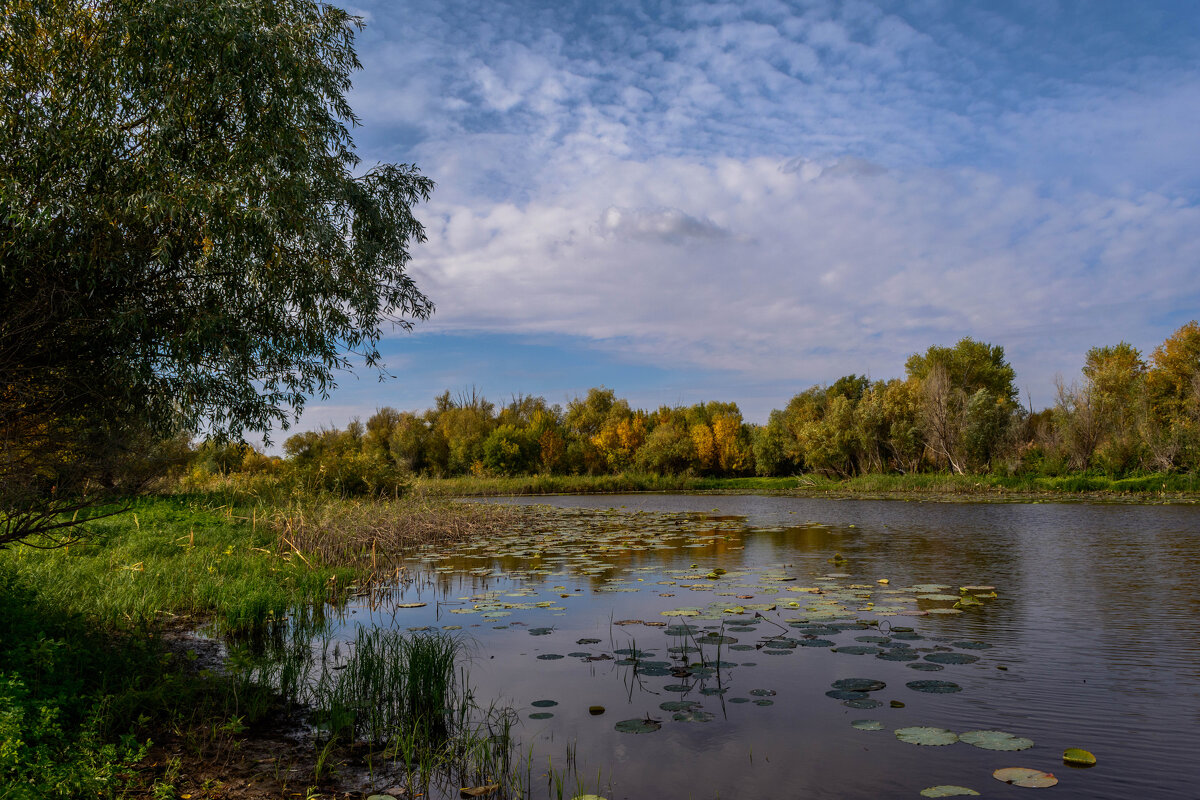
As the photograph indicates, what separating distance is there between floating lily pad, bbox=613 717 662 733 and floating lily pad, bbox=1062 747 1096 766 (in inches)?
98.7

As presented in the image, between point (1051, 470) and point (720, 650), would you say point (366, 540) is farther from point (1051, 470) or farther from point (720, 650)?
point (1051, 470)

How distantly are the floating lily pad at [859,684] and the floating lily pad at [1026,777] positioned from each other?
54.5 inches

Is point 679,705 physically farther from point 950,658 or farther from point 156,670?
point 156,670

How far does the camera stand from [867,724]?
183 inches

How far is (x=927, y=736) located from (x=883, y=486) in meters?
36.8

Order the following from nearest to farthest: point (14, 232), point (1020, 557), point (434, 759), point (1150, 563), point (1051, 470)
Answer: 1. point (434, 759)
2. point (14, 232)
3. point (1150, 563)
4. point (1020, 557)
5. point (1051, 470)

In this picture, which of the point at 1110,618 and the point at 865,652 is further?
the point at 1110,618


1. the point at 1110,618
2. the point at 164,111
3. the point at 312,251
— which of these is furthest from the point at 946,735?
the point at 164,111

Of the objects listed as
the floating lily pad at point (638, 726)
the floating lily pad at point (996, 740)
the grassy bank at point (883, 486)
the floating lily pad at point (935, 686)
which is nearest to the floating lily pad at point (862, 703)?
the floating lily pad at point (935, 686)

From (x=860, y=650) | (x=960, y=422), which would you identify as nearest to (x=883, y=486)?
(x=960, y=422)

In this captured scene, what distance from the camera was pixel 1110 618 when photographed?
7.61 meters

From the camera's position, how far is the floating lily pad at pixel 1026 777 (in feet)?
12.2

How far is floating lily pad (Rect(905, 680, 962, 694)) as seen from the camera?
17.1ft

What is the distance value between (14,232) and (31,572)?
4.76 metres
